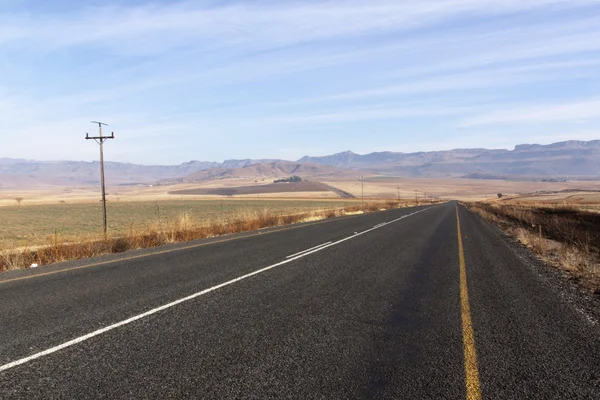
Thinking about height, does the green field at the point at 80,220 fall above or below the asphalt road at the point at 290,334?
below

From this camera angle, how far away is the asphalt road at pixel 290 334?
3.99 m

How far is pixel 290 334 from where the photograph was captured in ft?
17.5

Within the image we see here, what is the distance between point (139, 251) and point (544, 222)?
87.5 ft

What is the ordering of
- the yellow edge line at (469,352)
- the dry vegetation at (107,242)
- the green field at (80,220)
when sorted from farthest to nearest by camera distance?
the green field at (80,220) < the dry vegetation at (107,242) < the yellow edge line at (469,352)

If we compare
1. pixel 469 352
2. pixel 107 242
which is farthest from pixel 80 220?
pixel 469 352

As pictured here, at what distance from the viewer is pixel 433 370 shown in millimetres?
4367

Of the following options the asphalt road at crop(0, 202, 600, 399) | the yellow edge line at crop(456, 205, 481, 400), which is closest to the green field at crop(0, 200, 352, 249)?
the asphalt road at crop(0, 202, 600, 399)

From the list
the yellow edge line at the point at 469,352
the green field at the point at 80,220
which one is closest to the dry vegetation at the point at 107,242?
the green field at the point at 80,220

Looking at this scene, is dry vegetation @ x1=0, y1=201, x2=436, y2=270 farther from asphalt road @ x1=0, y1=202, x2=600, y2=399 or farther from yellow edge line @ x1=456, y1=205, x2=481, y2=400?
yellow edge line @ x1=456, y1=205, x2=481, y2=400

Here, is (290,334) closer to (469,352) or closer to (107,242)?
(469,352)

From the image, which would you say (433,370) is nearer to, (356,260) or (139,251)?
(356,260)

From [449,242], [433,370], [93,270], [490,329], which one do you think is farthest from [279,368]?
[449,242]

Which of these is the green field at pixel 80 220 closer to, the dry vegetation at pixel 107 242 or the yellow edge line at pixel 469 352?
the dry vegetation at pixel 107 242

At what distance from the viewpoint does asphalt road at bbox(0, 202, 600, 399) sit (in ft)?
13.1
